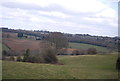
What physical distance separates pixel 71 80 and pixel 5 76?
4.71m

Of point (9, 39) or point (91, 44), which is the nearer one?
point (9, 39)

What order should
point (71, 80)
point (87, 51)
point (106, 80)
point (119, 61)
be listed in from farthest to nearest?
point (87, 51) < point (119, 61) < point (106, 80) < point (71, 80)

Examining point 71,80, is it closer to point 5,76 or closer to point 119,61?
point 5,76

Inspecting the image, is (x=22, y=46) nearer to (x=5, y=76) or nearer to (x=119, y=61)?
(x=119, y=61)

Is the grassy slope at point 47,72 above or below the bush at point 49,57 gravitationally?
above

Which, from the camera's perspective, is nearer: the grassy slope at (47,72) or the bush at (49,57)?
the grassy slope at (47,72)

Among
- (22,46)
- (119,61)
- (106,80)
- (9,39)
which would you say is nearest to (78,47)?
(22,46)

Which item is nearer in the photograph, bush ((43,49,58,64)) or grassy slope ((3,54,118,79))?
grassy slope ((3,54,118,79))

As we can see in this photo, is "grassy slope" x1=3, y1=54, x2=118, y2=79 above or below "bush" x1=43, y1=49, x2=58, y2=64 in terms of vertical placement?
above

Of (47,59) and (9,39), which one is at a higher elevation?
(9,39)

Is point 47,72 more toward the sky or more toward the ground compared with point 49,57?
more toward the sky

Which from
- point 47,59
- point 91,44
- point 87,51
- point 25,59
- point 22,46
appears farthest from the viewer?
point 91,44

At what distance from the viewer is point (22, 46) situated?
41344mm

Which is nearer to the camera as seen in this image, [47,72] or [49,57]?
[47,72]
